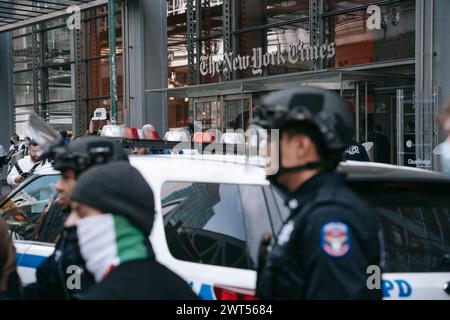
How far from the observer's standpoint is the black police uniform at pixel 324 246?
1.91 meters

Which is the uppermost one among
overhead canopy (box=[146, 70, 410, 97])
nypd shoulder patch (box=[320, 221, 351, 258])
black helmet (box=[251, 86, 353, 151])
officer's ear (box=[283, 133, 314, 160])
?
overhead canopy (box=[146, 70, 410, 97])

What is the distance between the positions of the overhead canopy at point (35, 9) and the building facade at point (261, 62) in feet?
2.25

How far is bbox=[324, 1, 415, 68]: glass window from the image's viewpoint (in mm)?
13008

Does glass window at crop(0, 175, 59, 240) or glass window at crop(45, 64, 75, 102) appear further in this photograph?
glass window at crop(45, 64, 75, 102)

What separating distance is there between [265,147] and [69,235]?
3.55 feet

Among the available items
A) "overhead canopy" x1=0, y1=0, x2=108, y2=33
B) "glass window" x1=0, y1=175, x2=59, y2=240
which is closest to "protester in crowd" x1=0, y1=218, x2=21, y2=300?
"glass window" x1=0, y1=175, x2=59, y2=240

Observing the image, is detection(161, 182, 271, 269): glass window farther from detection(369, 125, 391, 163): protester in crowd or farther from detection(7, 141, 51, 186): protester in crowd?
detection(369, 125, 391, 163): protester in crowd

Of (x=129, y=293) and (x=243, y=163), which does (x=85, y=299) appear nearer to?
(x=129, y=293)

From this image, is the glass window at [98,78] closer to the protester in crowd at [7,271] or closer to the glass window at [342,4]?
the glass window at [342,4]

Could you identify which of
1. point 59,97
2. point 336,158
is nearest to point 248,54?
point 59,97

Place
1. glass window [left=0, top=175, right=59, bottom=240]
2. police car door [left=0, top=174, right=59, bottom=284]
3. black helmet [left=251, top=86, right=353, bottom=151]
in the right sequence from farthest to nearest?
glass window [left=0, top=175, right=59, bottom=240] → police car door [left=0, top=174, right=59, bottom=284] → black helmet [left=251, top=86, right=353, bottom=151]

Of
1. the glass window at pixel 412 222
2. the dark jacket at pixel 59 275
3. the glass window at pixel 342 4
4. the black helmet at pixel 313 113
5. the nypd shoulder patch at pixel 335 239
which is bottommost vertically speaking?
the dark jacket at pixel 59 275

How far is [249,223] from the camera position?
3174 millimetres

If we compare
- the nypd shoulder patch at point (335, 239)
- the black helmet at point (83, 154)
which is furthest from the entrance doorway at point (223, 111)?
the nypd shoulder patch at point (335, 239)
